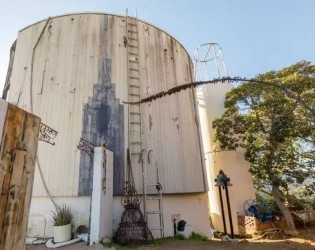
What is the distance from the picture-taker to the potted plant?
533 centimetres

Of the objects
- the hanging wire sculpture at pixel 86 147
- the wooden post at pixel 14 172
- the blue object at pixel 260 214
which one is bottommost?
the blue object at pixel 260 214

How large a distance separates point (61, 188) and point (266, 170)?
9075 mm

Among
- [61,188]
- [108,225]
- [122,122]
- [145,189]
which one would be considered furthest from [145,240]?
[122,122]

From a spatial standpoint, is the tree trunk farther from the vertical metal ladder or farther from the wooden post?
the wooden post

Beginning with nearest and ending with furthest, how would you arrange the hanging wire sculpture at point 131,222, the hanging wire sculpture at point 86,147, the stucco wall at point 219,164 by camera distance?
the hanging wire sculpture at point 131,222, the hanging wire sculpture at point 86,147, the stucco wall at point 219,164

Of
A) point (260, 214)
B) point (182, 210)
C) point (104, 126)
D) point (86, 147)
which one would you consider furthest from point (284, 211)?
point (86, 147)

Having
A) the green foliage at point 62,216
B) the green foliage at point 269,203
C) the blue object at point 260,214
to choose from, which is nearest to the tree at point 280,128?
the blue object at point 260,214

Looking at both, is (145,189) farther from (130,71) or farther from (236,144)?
(236,144)

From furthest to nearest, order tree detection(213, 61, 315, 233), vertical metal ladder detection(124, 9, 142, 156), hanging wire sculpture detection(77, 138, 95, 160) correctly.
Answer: tree detection(213, 61, 315, 233) → vertical metal ladder detection(124, 9, 142, 156) → hanging wire sculpture detection(77, 138, 95, 160)

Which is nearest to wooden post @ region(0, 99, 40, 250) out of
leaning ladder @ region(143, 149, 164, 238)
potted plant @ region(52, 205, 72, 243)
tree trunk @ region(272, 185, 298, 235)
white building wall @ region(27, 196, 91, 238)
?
potted plant @ region(52, 205, 72, 243)

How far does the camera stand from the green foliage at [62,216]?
18.3ft

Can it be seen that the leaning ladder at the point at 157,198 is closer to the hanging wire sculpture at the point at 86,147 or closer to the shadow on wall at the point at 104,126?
the shadow on wall at the point at 104,126

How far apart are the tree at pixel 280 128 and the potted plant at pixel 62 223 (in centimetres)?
814

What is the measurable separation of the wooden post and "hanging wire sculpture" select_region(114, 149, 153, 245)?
4024 mm
